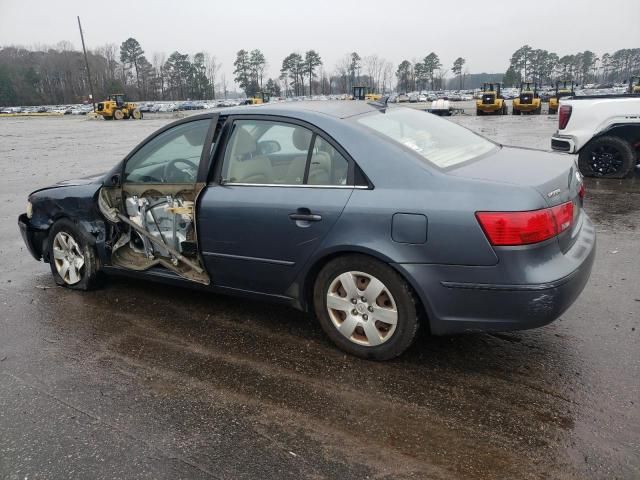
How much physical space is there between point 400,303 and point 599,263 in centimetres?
282

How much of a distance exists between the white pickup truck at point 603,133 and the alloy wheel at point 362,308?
7.05 metres

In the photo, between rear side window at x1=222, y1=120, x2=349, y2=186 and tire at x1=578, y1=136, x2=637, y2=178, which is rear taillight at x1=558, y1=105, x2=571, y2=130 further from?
rear side window at x1=222, y1=120, x2=349, y2=186

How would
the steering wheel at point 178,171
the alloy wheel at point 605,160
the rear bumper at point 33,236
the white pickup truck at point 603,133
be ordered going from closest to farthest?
the steering wheel at point 178,171 < the rear bumper at point 33,236 < the white pickup truck at point 603,133 < the alloy wheel at point 605,160

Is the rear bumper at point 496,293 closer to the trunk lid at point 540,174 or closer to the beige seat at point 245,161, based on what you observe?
the trunk lid at point 540,174

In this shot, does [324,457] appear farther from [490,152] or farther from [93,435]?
[490,152]

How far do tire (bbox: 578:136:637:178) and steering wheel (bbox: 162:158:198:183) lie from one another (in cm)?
746

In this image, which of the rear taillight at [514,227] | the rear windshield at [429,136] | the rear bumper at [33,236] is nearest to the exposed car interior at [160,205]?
the rear bumper at [33,236]

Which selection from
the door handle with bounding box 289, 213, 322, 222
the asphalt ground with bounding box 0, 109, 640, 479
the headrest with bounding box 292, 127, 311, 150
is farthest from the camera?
the headrest with bounding box 292, 127, 311, 150

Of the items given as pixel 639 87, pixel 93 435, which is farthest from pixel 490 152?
pixel 639 87

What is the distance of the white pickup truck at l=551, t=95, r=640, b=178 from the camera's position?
338 inches

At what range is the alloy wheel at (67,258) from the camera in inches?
184

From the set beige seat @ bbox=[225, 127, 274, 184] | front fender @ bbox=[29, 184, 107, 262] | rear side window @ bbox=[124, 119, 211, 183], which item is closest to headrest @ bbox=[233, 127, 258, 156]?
beige seat @ bbox=[225, 127, 274, 184]

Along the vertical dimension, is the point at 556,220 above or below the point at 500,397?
above

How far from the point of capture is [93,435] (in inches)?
107
